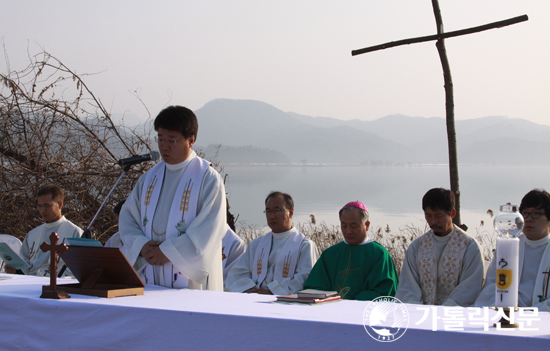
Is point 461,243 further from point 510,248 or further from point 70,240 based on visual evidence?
point 70,240

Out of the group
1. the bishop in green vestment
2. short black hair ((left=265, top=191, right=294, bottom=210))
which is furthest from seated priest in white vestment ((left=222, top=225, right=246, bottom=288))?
the bishop in green vestment

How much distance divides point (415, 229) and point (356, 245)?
3.73 m

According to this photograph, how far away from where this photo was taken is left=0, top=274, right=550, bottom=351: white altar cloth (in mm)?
2041

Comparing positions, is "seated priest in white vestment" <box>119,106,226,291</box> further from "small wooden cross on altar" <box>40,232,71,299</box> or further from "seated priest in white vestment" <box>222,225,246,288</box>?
"seated priest in white vestment" <box>222,225,246,288</box>

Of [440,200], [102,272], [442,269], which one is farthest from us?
[442,269]

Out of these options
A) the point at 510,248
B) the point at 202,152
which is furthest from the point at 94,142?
the point at 510,248

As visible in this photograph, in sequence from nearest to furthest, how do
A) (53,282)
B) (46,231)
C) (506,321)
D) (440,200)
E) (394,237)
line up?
(506,321) → (53,282) → (440,200) → (46,231) → (394,237)

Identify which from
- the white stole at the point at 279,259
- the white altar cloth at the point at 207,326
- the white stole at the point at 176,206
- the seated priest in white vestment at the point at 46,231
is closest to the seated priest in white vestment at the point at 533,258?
the white altar cloth at the point at 207,326

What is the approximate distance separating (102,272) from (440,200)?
2.59 m

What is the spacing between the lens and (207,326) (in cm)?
236

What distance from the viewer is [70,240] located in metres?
3.07

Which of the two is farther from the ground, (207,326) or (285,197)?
(285,197)

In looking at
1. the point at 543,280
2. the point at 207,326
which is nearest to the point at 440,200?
the point at 543,280

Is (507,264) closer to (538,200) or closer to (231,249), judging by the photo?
(538,200)
